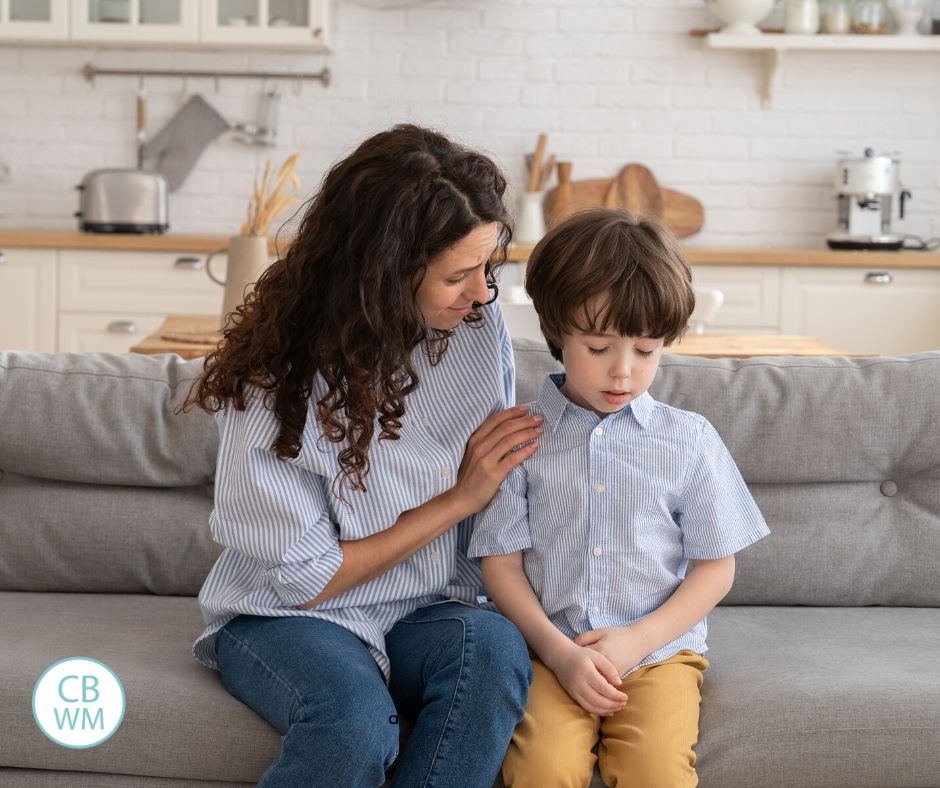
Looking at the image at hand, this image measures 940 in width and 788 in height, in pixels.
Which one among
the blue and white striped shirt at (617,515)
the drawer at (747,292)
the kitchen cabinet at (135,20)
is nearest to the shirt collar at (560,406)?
the blue and white striped shirt at (617,515)

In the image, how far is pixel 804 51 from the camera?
4875 mm

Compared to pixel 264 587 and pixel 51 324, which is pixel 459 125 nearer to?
pixel 51 324

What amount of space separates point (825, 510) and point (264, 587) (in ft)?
3.06

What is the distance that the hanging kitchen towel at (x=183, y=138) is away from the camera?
4.92m

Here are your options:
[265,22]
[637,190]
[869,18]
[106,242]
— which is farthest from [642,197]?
[106,242]

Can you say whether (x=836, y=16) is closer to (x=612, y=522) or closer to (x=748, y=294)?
(x=748, y=294)

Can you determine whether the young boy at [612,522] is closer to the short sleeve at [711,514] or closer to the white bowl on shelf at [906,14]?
the short sleeve at [711,514]

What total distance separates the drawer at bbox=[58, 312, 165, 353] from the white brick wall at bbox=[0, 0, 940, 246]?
674mm

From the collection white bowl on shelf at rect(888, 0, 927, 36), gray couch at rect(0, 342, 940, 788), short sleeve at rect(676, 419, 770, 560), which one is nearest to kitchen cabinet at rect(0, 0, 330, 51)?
white bowl on shelf at rect(888, 0, 927, 36)

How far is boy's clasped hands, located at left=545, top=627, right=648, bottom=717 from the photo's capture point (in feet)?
4.87

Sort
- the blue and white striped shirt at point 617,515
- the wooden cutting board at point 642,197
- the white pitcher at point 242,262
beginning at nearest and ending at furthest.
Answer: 1. the blue and white striped shirt at point 617,515
2. the white pitcher at point 242,262
3. the wooden cutting board at point 642,197

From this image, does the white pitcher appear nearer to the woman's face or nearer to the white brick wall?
the woman's face

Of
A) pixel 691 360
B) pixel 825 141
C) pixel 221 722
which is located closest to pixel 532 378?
pixel 691 360

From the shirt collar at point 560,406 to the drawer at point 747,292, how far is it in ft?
9.16
